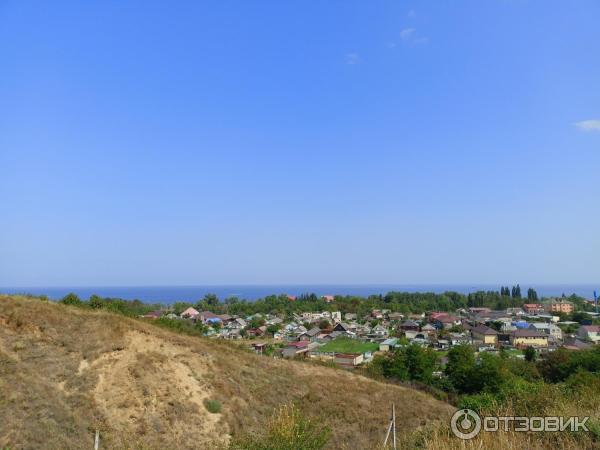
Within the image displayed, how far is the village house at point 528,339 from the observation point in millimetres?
62469

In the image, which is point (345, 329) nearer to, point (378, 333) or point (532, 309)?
point (378, 333)

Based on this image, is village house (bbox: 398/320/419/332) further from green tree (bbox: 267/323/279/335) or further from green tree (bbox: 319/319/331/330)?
green tree (bbox: 267/323/279/335)

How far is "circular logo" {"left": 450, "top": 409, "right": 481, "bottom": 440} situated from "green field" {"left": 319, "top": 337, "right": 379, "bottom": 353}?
47.5 m

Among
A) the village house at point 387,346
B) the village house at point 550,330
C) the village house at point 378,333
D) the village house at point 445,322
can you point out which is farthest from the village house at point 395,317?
the village house at point 387,346

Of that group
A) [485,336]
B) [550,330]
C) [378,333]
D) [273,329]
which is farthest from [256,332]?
[550,330]

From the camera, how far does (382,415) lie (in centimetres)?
1442

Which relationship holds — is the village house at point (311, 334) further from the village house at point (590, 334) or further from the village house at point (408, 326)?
the village house at point (590, 334)

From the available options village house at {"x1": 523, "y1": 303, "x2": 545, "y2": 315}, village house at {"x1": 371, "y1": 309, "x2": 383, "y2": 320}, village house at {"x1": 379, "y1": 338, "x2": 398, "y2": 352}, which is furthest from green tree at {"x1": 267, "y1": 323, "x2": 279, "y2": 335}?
village house at {"x1": 523, "y1": 303, "x2": 545, "y2": 315}

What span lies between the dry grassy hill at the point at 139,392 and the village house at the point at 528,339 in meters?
55.0

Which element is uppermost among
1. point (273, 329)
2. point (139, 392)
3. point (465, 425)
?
point (465, 425)

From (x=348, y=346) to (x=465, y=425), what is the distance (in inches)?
2138

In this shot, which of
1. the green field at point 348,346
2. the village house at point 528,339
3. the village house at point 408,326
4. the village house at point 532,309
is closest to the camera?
the green field at point 348,346

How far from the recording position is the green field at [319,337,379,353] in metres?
52.4

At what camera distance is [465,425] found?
14.9ft
